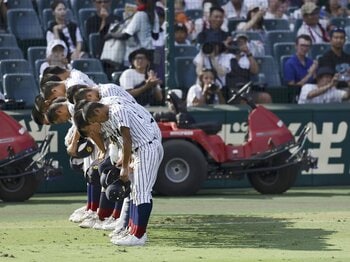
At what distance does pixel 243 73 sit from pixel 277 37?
1.75 meters

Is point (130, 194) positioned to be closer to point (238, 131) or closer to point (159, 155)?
point (159, 155)

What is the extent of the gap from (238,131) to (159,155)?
6.51m

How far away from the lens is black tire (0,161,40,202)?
16.6 meters

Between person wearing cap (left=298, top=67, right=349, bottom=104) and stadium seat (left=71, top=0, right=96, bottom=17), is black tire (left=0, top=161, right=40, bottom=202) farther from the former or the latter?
person wearing cap (left=298, top=67, right=349, bottom=104)

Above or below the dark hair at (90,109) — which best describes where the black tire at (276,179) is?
below

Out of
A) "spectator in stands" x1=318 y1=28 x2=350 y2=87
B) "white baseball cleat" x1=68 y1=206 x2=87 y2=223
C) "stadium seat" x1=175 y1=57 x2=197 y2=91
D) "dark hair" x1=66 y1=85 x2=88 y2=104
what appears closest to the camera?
"dark hair" x1=66 y1=85 x2=88 y2=104

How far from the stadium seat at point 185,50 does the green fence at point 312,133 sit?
1.29m

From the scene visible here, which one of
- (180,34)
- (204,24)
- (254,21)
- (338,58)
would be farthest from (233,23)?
(338,58)

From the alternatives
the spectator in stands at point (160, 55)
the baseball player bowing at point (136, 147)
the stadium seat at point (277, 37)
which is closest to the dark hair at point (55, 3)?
the spectator in stands at point (160, 55)

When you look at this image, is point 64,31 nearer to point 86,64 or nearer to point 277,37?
point 86,64

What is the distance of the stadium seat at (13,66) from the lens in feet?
58.9

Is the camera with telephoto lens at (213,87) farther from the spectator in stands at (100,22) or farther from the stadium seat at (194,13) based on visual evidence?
the stadium seat at (194,13)

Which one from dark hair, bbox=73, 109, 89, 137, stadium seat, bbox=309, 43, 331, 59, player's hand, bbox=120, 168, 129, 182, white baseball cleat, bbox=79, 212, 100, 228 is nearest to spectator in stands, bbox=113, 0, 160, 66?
stadium seat, bbox=309, 43, 331, 59

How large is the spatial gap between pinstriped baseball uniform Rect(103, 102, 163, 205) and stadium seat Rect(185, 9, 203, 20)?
8619 mm
